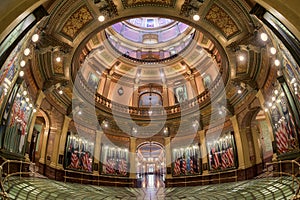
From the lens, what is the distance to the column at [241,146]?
57.1 feet

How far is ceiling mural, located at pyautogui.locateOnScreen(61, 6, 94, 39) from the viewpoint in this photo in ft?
39.7

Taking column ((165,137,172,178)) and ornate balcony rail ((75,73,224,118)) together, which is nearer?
ornate balcony rail ((75,73,224,118))

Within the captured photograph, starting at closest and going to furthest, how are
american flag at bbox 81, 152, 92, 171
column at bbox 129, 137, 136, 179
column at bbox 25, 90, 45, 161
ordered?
column at bbox 25, 90, 45, 161
american flag at bbox 81, 152, 92, 171
column at bbox 129, 137, 136, 179

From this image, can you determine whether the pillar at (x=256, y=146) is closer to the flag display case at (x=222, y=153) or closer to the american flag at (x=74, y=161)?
the flag display case at (x=222, y=153)

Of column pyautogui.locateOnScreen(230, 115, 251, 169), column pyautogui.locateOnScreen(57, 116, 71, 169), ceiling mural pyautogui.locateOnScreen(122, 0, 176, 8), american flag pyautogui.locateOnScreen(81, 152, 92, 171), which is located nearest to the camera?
ceiling mural pyautogui.locateOnScreen(122, 0, 176, 8)

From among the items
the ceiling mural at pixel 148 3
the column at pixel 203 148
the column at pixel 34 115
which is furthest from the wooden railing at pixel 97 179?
the ceiling mural at pixel 148 3

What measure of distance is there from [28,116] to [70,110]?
440 centimetres

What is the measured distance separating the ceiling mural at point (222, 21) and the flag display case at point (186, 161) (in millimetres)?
10941

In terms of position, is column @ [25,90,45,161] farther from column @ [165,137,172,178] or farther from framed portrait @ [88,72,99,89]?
column @ [165,137,172,178]

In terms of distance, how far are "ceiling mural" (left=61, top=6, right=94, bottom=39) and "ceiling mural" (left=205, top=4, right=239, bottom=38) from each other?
18.2 feet

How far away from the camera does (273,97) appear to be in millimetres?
13781

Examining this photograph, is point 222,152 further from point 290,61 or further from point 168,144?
point 290,61

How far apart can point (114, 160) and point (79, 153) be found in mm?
3473

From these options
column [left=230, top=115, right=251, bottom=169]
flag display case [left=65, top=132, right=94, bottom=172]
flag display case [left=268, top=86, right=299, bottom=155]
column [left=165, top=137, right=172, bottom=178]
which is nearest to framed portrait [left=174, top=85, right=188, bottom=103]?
column [left=165, top=137, right=172, bottom=178]
